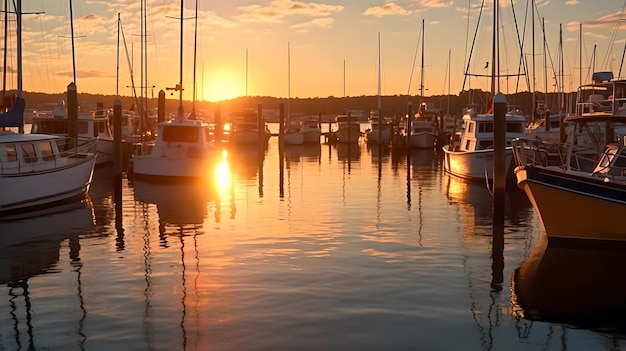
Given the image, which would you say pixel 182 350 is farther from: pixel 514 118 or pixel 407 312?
pixel 514 118

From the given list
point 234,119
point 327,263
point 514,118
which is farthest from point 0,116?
point 234,119

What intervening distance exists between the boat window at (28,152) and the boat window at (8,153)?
0.30m

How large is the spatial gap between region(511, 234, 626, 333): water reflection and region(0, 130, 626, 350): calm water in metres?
0.07

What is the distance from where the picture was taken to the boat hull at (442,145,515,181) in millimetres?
28281

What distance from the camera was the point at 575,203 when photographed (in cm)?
1576

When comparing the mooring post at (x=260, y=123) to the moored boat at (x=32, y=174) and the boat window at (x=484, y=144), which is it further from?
the moored boat at (x=32, y=174)

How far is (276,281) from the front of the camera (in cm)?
1260

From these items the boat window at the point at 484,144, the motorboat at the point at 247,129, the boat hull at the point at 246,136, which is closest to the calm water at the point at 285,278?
the boat window at the point at 484,144

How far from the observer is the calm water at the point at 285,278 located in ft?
31.9

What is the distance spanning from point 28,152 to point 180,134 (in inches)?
338

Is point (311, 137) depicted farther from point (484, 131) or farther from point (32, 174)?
point (32, 174)

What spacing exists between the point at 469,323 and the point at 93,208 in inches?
593

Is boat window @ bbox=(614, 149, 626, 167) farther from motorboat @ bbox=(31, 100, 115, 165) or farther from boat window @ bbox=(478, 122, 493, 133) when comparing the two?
motorboat @ bbox=(31, 100, 115, 165)

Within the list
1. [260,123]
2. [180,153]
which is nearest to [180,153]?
[180,153]
